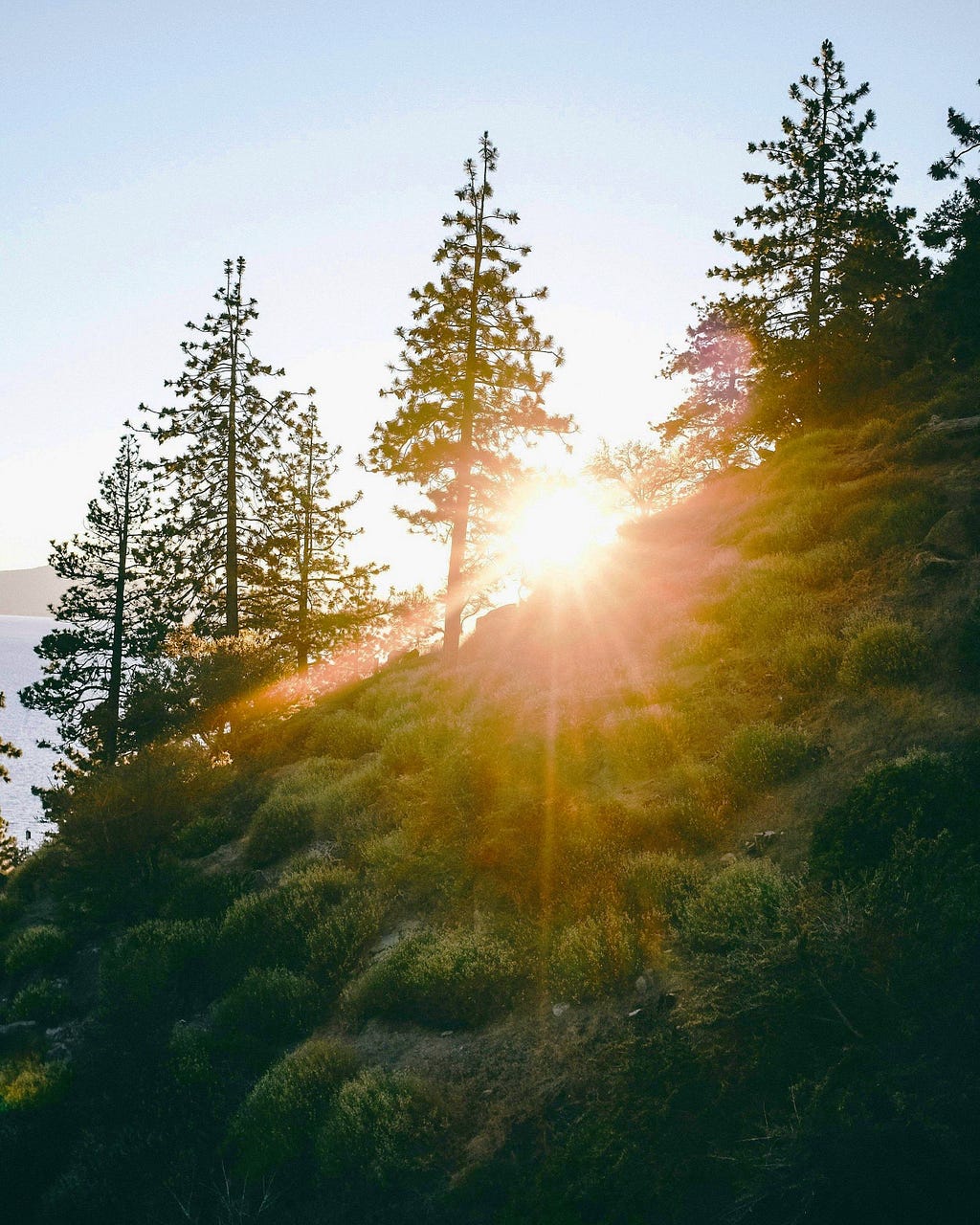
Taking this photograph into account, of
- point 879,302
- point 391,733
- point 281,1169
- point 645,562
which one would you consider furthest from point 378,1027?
point 879,302

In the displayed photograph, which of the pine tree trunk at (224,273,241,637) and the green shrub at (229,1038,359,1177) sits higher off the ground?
the pine tree trunk at (224,273,241,637)

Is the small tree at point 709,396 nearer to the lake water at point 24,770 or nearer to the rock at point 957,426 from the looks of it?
the rock at point 957,426

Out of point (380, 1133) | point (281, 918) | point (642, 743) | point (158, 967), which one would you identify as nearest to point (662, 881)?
point (642, 743)

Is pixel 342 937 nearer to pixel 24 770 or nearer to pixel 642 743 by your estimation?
pixel 642 743

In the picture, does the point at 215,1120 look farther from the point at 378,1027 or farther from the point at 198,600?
the point at 198,600

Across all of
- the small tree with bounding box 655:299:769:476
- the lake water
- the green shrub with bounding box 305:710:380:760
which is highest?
the small tree with bounding box 655:299:769:476

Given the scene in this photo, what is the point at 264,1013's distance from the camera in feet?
25.5

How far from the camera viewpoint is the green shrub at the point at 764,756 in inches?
336

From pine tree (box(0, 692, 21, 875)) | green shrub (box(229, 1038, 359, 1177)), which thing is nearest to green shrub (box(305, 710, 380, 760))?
green shrub (box(229, 1038, 359, 1177))

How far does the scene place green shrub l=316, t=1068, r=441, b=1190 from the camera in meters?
5.40

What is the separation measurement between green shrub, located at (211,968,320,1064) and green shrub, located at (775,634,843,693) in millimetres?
8091

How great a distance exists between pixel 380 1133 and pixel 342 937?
10.3ft

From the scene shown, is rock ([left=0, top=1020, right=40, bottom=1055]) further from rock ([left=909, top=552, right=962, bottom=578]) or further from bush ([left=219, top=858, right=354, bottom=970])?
rock ([left=909, top=552, right=962, bottom=578])

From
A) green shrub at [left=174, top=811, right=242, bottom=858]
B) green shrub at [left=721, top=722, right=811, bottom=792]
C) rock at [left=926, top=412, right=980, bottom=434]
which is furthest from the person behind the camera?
rock at [left=926, top=412, right=980, bottom=434]
